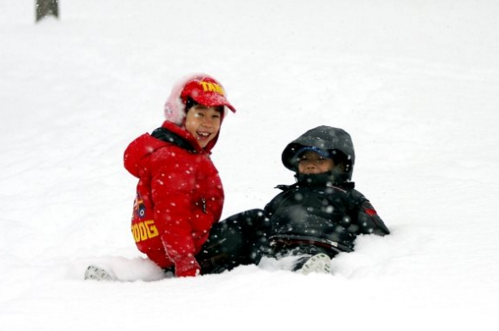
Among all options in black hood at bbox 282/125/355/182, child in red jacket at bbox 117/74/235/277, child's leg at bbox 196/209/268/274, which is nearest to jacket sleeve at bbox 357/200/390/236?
black hood at bbox 282/125/355/182

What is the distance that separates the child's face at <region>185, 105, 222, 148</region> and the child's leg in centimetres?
55

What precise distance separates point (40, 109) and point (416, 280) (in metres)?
7.79

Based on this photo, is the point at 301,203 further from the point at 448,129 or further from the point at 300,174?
the point at 448,129

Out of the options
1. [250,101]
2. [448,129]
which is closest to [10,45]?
[250,101]

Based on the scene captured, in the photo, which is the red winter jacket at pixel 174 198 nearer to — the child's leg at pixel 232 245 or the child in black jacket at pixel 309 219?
the child's leg at pixel 232 245

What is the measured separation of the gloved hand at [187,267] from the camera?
3699 millimetres

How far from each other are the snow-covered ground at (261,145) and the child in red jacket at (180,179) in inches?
10.5

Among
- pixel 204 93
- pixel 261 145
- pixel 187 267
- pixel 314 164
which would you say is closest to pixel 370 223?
pixel 314 164

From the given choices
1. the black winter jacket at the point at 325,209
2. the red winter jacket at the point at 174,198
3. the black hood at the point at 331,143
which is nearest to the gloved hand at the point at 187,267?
the red winter jacket at the point at 174,198

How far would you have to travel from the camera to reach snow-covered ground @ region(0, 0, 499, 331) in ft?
9.00

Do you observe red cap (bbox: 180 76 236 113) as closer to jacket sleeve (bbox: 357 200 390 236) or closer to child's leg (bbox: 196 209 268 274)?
child's leg (bbox: 196 209 268 274)

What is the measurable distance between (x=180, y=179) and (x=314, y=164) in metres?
0.98

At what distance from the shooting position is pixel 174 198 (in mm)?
3797

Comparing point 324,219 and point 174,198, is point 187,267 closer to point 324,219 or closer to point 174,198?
point 174,198
